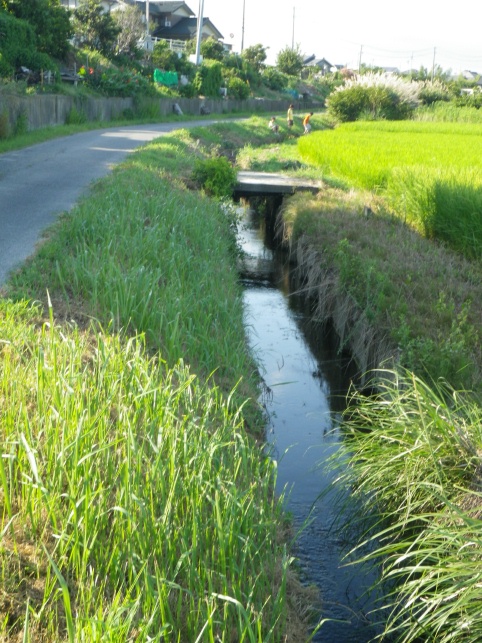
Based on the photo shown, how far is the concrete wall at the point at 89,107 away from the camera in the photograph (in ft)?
65.3

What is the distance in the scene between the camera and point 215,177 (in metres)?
14.3

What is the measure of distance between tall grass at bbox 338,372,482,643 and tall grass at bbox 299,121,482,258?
5.04 meters

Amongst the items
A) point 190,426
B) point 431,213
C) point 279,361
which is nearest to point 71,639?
point 190,426

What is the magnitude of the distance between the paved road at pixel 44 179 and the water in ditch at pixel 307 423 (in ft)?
8.40

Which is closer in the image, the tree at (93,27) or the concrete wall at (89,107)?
the concrete wall at (89,107)

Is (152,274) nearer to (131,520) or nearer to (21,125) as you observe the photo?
(131,520)

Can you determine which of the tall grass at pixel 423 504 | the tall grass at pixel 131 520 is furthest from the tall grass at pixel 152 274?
the tall grass at pixel 423 504

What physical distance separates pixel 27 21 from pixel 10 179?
14.6 m

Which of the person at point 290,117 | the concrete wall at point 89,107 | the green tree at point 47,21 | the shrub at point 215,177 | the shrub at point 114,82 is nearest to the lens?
the shrub at point 215,177

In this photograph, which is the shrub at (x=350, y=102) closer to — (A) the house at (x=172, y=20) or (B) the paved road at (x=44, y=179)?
(B) the paved road at (x=44, y=179)

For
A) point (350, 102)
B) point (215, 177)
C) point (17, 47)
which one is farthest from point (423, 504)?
point (350, 102)

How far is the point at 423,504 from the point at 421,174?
317 inches

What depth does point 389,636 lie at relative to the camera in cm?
430

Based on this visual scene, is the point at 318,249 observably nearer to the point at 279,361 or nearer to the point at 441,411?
the point at 279,361
